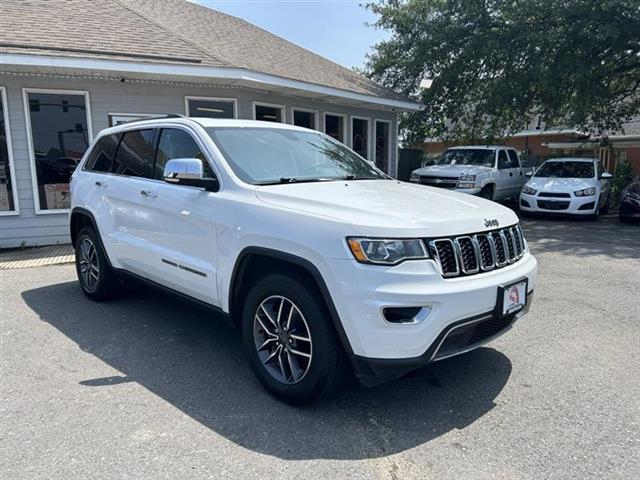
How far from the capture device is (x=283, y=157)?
4.16 metres

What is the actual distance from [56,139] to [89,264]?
4627 mm

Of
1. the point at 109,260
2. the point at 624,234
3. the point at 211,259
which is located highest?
the point at 211,259

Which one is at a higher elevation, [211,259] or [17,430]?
[211,259]

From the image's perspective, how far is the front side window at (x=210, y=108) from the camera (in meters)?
9.96

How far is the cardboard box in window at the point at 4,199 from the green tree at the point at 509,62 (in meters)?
12.4

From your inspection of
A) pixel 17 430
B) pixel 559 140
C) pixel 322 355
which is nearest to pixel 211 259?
pixel 322 355

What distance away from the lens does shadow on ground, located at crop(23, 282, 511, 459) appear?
2971 mm

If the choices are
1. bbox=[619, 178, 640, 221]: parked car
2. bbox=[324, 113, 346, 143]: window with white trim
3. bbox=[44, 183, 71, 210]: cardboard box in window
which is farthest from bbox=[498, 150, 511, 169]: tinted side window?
bbox=[44, 183, 71, 210]: cardboard box in window

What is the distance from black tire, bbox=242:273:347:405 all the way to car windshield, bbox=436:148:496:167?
11.7 m

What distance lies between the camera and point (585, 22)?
12.9m

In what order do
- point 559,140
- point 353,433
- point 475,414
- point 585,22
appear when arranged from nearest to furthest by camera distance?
point 353,433 → point 475,414 → point 585,22 → point 559,140

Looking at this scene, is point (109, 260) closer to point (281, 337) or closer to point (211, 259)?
point (211, 259)

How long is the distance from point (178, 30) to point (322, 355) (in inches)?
402

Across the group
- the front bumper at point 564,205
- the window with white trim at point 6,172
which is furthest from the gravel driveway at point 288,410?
the front bumper at point 564,205
